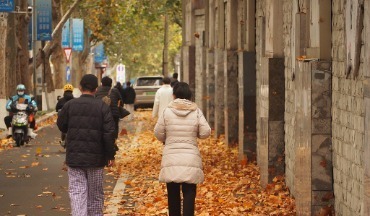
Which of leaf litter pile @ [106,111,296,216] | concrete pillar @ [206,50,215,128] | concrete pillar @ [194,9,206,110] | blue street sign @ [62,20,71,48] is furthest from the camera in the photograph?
blue street sign @ [62,20,71,48]

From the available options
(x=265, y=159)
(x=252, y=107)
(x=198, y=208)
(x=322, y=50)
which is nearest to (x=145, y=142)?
(x=252, y=107)

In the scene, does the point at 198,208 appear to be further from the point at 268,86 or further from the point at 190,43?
the point at 190,43

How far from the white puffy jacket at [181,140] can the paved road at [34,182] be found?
3087mm

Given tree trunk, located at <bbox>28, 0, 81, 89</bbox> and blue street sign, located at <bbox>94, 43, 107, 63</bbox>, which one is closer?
tree trunk, located at <bbox>28, 0, 81, 89</bbox>

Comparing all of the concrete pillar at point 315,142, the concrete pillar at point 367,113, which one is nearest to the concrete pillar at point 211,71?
the concrete pillar at point 315,142

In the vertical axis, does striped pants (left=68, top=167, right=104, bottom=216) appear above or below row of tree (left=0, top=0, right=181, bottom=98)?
below

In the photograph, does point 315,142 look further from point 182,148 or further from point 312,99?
point 182,148

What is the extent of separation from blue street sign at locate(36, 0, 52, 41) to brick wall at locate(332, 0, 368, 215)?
35431 mm

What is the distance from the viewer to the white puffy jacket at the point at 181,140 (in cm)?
1187

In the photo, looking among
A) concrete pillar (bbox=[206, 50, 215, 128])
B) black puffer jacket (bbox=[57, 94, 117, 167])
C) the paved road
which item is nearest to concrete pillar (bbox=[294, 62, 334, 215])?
black puffer jacket (bbox=[57, 94, 117, 167])

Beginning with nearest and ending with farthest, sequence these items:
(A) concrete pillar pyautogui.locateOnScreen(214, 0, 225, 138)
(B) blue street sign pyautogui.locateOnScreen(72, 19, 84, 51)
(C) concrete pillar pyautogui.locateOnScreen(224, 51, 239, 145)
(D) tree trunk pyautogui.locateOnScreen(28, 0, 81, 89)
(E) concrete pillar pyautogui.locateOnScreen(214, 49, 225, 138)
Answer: (C) concrete pillar pyautogui.locateOnScreen(224, 51, 239, 145), (A) concrete pillar pyautogui.locateOnScreen(214, 0, 225, 138), (E) concrete pillar pyautogui.locateOnScreen(214, 49, 225, 138), (D) tree trunk pyautogui.locateOnScreen(28, 0, 81, 89), (B) blue street sign pyautogui.locateOnScreen(72, 19, 84, 51)

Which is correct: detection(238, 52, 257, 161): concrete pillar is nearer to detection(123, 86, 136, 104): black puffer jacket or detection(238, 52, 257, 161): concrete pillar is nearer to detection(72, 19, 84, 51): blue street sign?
detection(123, 86, 136, 104): black puffer jacket

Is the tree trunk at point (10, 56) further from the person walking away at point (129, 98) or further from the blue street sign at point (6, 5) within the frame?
the person walking away at point (129, 98)

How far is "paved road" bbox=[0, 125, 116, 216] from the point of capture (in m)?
15.3
